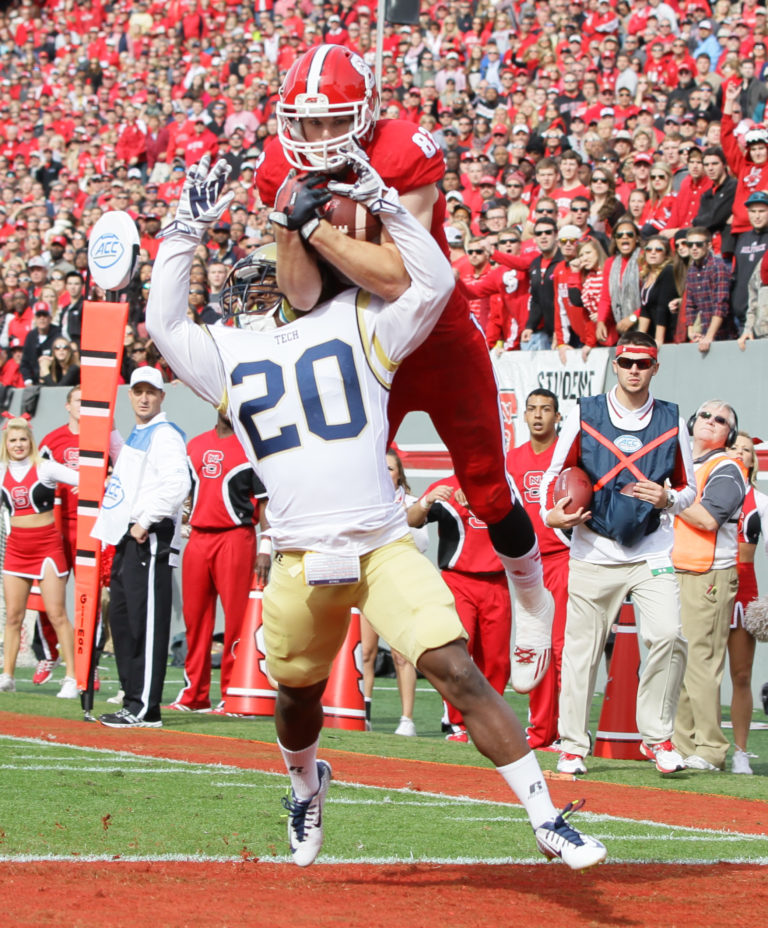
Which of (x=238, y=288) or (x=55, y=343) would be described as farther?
(x=55, y=343)

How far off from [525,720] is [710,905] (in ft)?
20.3

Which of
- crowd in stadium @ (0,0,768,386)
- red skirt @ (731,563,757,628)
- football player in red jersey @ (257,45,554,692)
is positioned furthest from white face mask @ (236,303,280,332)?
red skirt @ (731,563,757,628)

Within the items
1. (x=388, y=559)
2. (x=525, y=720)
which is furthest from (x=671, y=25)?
(x=388, y=559)

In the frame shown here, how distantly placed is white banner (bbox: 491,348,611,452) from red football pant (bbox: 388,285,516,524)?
6.63 m

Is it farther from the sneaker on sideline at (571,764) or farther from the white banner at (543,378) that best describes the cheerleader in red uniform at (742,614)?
the white banner at (543,378)

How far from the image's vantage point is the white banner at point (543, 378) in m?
11.8

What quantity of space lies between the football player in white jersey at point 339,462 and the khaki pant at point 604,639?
10.7ft

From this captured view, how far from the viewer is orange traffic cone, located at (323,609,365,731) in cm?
939

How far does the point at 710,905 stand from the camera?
4258 millimetres

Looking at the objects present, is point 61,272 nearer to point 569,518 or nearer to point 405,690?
point 405,690

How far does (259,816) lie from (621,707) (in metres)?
3.20

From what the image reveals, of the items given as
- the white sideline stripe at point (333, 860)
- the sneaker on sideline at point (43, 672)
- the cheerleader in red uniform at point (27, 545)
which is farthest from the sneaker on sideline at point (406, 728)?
the white sideline stripe at point (333, 860)

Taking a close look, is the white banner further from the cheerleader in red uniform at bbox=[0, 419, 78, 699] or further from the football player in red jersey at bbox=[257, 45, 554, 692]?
the football player in red jersey at bbox=[257, 45, 554, 692]

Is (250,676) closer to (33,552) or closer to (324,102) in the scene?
(33,552)
